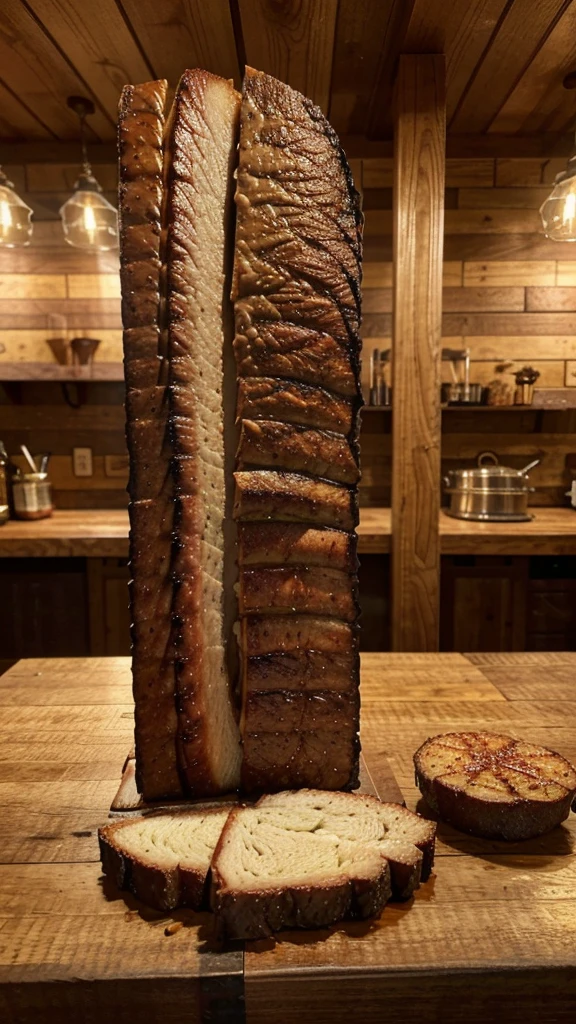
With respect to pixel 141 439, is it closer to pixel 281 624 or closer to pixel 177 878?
pixel 281 624

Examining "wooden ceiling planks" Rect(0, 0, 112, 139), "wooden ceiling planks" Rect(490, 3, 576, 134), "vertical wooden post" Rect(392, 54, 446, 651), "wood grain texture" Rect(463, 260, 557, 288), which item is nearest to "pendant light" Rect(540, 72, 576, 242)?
"wooden ceiling planks" Rect(490, 3, 576, 134)

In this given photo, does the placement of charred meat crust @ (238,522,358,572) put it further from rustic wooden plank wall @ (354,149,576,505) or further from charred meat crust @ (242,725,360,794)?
rustic wooden plank wall @ (354,149,576,505)

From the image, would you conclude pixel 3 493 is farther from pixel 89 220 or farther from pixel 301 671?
pixel 301 671

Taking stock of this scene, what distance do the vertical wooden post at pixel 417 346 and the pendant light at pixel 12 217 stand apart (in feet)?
6.54

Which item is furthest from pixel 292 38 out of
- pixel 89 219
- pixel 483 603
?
pixel 483 603

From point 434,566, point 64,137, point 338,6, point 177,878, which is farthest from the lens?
point 64,137

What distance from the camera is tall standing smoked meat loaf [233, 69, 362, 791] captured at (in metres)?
1.02

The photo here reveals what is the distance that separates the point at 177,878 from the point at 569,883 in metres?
0.50

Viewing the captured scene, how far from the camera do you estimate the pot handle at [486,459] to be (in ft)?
15.6

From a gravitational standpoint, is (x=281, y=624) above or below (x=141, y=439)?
below

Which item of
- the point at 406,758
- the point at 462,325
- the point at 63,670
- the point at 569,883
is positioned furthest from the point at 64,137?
the point at 569,883

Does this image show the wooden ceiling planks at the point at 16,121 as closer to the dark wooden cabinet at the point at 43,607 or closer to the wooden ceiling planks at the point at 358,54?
the wooden ceiling planks at the point at 358,54

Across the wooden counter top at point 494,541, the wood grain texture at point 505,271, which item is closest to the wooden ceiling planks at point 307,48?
the wood grain texture at point 505,271

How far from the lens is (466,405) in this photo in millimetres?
4348
